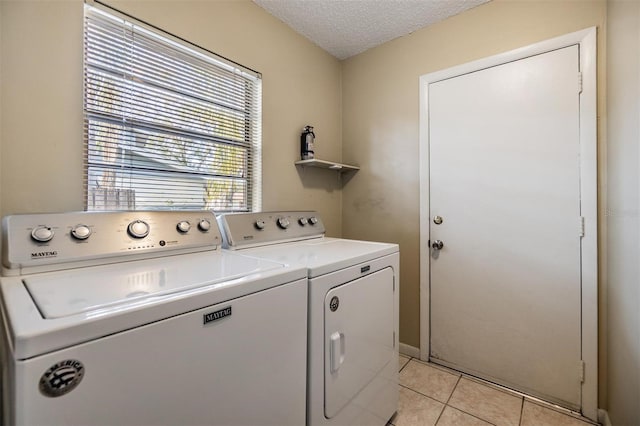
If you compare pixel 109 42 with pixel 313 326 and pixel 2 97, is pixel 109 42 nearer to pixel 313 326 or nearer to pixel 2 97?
pixel 2 97

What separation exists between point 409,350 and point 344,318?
1344 mm

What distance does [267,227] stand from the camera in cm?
169

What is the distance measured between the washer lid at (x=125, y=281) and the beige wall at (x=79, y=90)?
1.58 ft

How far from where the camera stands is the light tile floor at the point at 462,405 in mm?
1584

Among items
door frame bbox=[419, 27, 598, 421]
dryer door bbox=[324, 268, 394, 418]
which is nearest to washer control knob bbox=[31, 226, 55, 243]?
dryer door bbox=[324, 268, 394, 418]

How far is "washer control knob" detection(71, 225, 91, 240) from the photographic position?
1037 millimetres

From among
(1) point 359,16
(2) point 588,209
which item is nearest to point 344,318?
(2) point 588,209

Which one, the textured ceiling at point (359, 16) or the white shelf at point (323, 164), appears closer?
the textured ceiling at point (359, 16)

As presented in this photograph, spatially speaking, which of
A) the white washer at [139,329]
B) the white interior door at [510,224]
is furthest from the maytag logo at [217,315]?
the white interior door at [510,224]

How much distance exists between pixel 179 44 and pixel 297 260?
1339 mm

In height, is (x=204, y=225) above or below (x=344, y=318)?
above

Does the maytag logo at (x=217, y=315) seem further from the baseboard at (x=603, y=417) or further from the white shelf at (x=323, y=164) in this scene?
the baseboard at (x=603, y=417)

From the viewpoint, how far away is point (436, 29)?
2107 millimetres

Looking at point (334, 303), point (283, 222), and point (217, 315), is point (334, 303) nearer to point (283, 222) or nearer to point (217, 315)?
point (217, 315)
